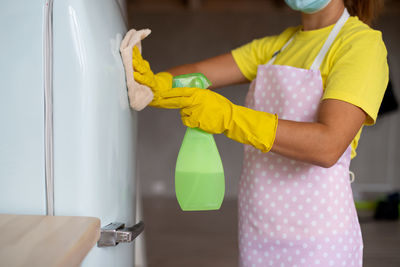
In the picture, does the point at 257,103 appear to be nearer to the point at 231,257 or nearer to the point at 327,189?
the point at 327,189

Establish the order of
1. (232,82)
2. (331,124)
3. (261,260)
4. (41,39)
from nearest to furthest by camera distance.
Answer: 1. (41,39)
2. (331,124)
3. (261,260)
4. (232,82)

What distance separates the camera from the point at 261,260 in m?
1.27

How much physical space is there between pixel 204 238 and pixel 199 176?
9.02ft

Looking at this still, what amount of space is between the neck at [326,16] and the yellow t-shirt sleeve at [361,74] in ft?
0.51

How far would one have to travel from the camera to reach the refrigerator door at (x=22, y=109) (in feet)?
2.18

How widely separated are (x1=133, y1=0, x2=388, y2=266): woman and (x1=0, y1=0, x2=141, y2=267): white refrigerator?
0.70 ft

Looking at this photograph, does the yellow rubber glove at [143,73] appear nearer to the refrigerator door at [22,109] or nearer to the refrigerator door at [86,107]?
the refrigerator door at [86,107]

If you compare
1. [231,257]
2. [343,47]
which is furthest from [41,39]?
[231,257]

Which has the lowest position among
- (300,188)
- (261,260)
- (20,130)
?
(261,260)

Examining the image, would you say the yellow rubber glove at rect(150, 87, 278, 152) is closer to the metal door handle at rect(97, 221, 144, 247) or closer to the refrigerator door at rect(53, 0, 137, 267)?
the refrigerator door at rect(53, 0, 137, 267)

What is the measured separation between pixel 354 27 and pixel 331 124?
14.0 inches

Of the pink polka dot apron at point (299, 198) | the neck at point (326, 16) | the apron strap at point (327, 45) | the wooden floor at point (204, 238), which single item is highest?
the neck at point (326, 16)

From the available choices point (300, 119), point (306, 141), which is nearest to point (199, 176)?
point (306, 141)

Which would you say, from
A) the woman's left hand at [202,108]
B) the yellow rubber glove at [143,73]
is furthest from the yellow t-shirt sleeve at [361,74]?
the yellow rubber glove at [143,73]
